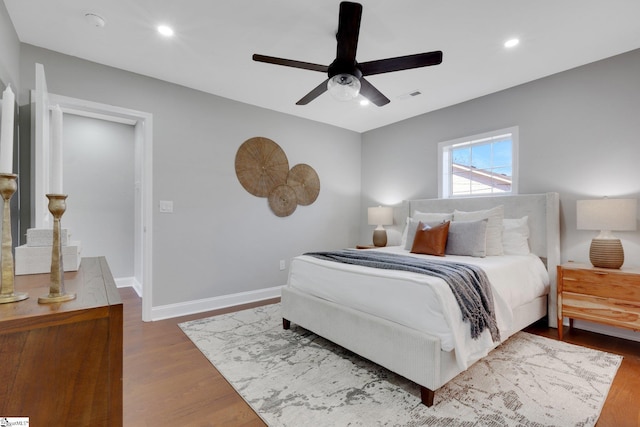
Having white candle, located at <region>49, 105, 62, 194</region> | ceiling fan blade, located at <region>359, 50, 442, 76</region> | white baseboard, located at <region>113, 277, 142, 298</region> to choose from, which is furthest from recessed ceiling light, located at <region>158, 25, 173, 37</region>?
white baseboard, located at <region>113, 277, 142, 298</region>

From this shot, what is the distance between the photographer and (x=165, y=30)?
2389 millimetres

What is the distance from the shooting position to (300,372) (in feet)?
7.06

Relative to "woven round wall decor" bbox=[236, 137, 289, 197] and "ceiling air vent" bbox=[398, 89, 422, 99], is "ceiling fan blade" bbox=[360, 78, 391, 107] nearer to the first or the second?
"ceiling air vent" bbox=[398, 89, 422, 99]

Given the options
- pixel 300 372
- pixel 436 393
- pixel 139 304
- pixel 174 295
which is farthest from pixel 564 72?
pixel 139 304

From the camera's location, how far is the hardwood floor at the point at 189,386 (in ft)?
5.55

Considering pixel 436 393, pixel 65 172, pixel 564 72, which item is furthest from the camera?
pixel 65 172

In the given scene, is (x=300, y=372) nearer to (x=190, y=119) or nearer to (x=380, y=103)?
(x=380, y=103)

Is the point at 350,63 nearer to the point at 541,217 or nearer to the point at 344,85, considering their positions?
the point at 344,85

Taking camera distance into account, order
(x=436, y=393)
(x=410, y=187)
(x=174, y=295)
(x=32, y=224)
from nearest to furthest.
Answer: (x=436, y=393) < (x=32, y=224) < (x=174, y=295) < (x=410, y=187)

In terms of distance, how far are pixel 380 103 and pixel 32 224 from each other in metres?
2.88

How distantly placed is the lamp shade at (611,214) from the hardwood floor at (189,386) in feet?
3.34

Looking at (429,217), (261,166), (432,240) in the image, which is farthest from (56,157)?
(429,217)

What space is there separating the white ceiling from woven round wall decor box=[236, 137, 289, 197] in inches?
31.5

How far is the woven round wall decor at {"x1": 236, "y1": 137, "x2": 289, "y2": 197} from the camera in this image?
12.7ft
